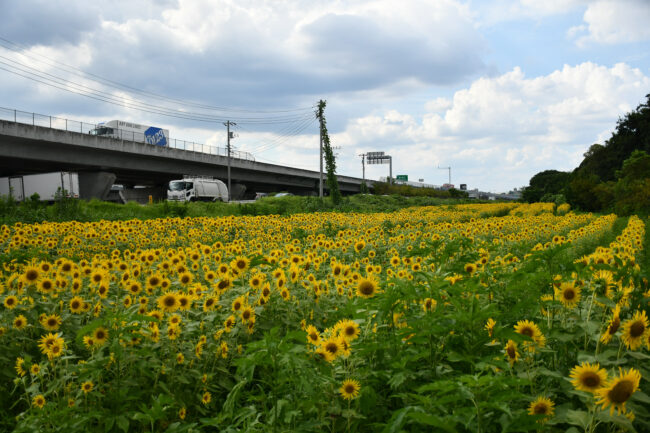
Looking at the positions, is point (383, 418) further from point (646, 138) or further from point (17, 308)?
point (646, 138)

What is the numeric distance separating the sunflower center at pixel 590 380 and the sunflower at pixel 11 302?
11.8 feet

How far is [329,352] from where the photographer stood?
7.75 feet

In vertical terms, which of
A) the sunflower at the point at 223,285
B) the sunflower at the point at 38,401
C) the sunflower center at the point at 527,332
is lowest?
the sunflower at the point at 38,401

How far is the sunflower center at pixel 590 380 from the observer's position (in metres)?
1.69

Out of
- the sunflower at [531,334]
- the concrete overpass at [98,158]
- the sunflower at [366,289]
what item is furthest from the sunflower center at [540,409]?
the concrete overpass at [98,158]

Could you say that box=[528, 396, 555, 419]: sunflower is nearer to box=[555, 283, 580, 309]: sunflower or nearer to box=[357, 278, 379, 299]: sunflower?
box=[555, 283, 580, 309]: sunflower

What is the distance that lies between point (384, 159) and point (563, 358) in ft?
313

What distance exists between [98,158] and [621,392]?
141 ft

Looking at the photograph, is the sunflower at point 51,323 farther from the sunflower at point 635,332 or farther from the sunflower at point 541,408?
the sunflower at point 635,332

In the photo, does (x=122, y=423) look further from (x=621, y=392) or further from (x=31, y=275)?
(x=621, y=392)

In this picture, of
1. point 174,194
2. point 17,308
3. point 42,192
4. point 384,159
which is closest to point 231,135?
point 174,194

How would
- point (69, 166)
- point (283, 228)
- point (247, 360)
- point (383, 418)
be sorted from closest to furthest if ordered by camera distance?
point (247, 360)
point (383, 418)
point (283, 228)
point (69, 166)

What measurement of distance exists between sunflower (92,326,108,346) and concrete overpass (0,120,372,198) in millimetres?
35885

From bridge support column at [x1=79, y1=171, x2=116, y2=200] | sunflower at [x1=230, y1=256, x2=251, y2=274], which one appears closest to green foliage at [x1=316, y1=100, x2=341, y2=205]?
bridge support column at [x1=79, y1=171, x2=116, y2=200]
